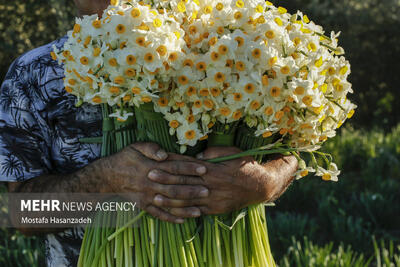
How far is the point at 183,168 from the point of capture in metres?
1.33

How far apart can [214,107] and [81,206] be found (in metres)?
0.64

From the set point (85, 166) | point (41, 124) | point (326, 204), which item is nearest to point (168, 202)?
point (85, 166)

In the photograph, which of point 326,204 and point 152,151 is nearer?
point 152,151

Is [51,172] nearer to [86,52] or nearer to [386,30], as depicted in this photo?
[86,52]

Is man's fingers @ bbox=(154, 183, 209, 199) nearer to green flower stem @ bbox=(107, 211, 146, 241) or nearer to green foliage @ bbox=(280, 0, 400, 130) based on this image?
green flower stem @ bbox=(107, 211, 146, 241)

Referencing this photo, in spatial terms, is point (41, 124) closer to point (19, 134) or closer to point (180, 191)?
point (19, 134)

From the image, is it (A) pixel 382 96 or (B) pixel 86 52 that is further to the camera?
(A) pixel 382 96

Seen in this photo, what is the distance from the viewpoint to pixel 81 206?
5.02 feet

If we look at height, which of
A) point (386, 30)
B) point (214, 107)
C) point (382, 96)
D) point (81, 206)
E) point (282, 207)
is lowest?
point (81, 206)

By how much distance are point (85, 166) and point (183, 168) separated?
1.29ft

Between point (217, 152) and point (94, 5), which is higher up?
point (94, 5)

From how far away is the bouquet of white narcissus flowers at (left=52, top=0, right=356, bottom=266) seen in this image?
1159 millimetres

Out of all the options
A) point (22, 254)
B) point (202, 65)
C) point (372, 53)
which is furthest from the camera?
point (372, 53)

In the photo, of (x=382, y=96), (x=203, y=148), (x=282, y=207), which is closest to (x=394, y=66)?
(x=382, y=96)
